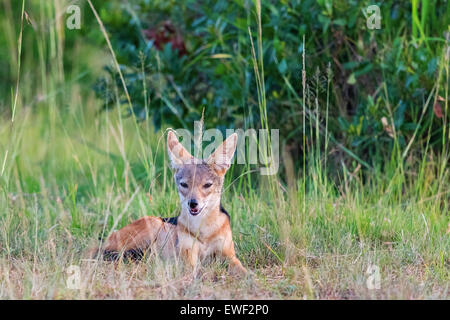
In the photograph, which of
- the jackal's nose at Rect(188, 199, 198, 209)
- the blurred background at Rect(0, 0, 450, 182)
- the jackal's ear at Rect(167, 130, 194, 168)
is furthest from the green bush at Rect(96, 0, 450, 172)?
the jackal's nose at Rect(188, 199, 198, 209)

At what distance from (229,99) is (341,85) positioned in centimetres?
125

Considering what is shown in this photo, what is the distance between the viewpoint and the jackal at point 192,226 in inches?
163

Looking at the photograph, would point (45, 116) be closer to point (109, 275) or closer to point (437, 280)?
point (109, 275)

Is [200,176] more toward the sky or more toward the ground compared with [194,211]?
more toward the sky

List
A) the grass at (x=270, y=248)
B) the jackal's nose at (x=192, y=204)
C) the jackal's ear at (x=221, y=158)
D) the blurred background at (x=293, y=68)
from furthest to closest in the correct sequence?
the blurred background at (x=293, y=68)
the jackal's ear at (x=221, y=158)
the jackal's nose at (x=192, y=204)
the grass at (x=270, y=248)

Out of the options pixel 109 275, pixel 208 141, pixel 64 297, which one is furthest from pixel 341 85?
pixel 64 297

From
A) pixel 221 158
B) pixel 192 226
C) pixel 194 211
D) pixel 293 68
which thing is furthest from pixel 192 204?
pixel 293 68

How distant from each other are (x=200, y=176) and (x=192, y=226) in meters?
0.35

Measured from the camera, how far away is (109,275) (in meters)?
3.79

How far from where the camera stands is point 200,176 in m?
4.25

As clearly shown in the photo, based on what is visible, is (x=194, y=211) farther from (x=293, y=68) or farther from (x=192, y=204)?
(x=293, y=68)

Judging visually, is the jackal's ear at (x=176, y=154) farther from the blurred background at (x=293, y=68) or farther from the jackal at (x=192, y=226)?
the blurred background at (x=293, y=68)

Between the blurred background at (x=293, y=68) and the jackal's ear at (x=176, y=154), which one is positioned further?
the blurred background at (x=293, y=68)

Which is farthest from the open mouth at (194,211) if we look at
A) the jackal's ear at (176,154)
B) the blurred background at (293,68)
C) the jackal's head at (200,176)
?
the blurred background at (293,68)
